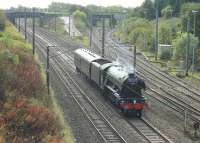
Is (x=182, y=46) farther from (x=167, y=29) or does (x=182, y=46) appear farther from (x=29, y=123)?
(x=29, y=123)

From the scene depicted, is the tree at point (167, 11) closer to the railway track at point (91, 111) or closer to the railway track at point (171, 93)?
the railway track at point (171, 93)

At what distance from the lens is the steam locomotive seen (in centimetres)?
3656

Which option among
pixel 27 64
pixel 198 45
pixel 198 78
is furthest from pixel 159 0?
pixel 27 64

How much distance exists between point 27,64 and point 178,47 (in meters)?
33.2

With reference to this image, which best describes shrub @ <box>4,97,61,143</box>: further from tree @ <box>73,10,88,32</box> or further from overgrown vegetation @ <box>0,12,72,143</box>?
tree @ <box>73,10,88,32</box>

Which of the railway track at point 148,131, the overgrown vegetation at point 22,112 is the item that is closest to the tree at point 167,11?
the railway track at point 148,131

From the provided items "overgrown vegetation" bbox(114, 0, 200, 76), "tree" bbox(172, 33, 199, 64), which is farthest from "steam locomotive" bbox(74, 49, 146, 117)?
"overgrown vegetation" bbox(114, 0, 200, 76)

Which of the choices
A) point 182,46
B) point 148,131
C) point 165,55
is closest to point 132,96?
point 148,131

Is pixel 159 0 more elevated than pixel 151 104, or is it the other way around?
pixel 159 0

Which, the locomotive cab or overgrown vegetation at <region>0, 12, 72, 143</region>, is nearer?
overgrown vegetation at <region>0, 12, 72, 143</region>

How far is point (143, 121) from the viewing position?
35781 mm

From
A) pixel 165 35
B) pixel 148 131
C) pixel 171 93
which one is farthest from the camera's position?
pixel 165 35

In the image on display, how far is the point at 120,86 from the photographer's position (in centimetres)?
3694

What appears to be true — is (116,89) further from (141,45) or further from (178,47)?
(141,45)
